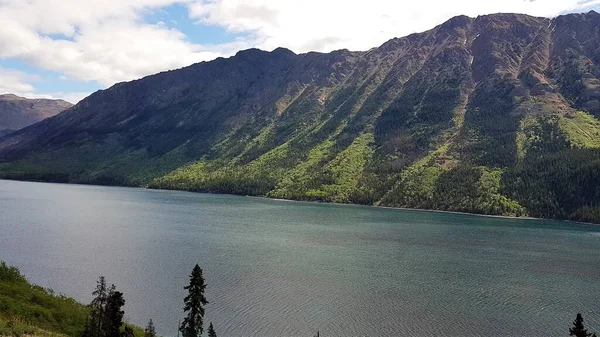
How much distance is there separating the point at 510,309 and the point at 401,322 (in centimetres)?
2458

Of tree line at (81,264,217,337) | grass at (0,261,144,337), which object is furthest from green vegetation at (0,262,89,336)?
tree line at (81,264,217,337)

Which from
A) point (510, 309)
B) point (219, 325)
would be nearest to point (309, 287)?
point (219, 325)

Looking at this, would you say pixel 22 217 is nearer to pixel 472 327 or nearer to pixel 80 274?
pixel 80 274

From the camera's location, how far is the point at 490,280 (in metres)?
→ 114

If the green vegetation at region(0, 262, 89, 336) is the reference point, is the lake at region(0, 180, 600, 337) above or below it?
below

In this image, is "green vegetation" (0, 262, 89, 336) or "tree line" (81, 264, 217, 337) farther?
"green vegetation" (0, 262, 89, 336)

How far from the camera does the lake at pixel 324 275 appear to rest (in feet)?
263

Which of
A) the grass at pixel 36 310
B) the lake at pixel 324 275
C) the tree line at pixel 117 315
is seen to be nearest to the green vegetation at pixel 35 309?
the grass at pixel 36 310

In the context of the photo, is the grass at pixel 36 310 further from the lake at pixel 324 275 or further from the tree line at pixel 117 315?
the lake at pixel 324 275

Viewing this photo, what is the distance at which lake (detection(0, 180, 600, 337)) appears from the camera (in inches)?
3155

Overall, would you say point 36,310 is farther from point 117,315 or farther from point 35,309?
point 117,315

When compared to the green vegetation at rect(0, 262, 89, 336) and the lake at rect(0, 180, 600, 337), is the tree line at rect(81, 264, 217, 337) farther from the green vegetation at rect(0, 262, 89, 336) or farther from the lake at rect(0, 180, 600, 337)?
the lake at rect(0, 180, 600, 337)

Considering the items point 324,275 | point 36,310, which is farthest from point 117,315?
point 324,275

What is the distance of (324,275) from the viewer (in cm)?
11156
